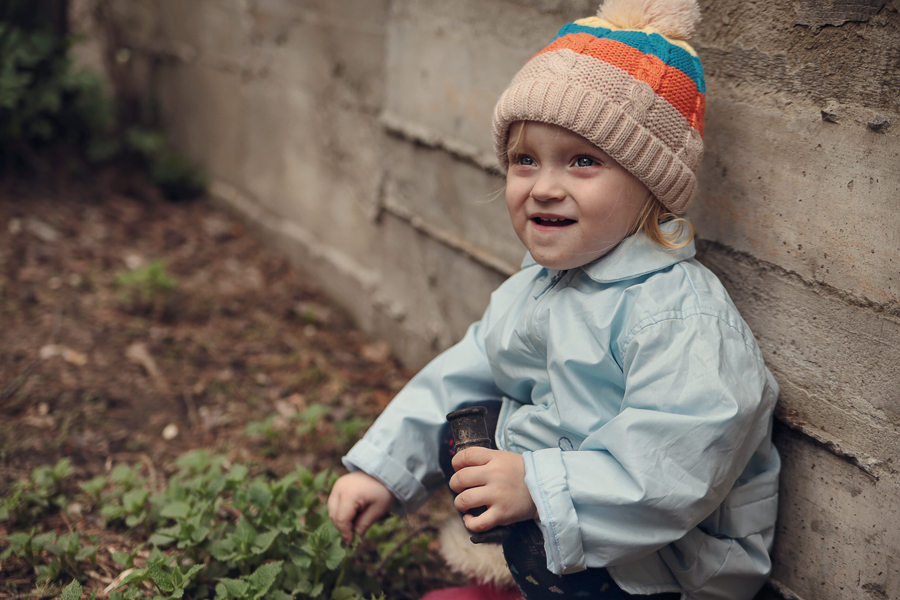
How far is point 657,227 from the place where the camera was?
145 centimetres

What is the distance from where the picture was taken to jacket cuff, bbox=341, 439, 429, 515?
68.4 inches

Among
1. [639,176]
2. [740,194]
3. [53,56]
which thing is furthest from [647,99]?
[53,56]

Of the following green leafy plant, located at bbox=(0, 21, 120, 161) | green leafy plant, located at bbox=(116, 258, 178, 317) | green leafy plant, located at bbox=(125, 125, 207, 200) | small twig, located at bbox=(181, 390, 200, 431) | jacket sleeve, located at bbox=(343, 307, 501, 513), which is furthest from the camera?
green leafy plant, located at bbox=(125, 125, 207, 200)

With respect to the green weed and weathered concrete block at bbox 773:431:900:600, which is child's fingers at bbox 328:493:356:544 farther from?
weathered concrete block at bbox 773:431:900:600

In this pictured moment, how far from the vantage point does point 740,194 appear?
1567mm

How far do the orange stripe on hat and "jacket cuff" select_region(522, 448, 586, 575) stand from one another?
749 mm

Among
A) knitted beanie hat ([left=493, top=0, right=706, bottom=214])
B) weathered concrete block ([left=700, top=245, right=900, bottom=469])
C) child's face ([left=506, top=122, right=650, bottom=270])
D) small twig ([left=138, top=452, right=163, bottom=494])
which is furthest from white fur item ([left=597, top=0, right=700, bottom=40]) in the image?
small twig ([left=138, top=452, right=163, bottom=494])

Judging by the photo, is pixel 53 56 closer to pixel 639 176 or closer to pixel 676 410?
pixel 639 176

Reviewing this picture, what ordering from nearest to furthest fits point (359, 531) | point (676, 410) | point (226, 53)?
point (676, 410)
point (359, 531)
point (226, 53)

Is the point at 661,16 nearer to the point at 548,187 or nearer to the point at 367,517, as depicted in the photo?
the point at 548,187

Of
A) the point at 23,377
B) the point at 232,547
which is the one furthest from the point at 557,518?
the point at 23,377

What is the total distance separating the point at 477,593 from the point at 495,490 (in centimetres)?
54

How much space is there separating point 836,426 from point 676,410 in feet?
1.43

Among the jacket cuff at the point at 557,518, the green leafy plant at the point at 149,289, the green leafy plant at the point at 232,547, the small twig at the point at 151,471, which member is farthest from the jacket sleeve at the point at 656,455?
the green leafy plant at the point at 149,289
